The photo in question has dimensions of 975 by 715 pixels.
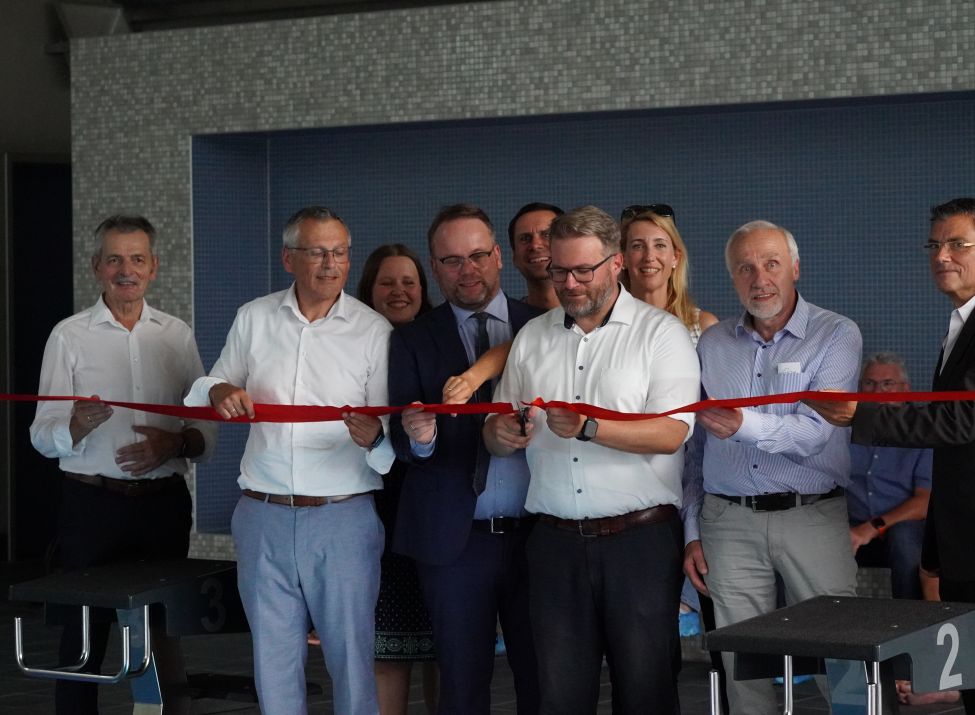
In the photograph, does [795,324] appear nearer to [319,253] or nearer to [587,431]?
[587,431]

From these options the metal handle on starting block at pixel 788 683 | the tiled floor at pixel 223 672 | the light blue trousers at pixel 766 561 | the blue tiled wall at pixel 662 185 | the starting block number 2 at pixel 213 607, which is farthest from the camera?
the blue tiled wall at pixel 662 185

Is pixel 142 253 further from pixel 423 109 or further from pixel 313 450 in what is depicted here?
pixel 423 109

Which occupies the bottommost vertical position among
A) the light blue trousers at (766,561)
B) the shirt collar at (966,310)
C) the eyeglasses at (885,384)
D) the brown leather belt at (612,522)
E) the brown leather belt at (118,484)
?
the light blue trousers at (766,561)

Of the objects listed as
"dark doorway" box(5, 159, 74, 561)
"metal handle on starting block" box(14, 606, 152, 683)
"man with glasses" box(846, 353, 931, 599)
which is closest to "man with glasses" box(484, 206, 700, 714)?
"metal handle on starting block" box(14, 606, 152, 683)

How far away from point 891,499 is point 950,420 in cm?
255

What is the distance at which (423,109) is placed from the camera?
6.87m

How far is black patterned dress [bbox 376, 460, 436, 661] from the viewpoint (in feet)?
14.6

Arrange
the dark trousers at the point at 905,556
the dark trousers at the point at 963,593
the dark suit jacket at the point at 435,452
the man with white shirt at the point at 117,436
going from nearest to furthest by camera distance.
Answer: the dark trousers at the point at 963,593 < the dark suit jacket at the point at 435,452 < the man with white shirt at the point at 117,436 < the dark trousers at the point at 905,556

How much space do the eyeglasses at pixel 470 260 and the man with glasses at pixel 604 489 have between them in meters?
0.33

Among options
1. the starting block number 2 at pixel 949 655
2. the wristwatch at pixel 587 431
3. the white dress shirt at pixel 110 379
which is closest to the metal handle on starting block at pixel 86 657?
the white dress shirt at pixel 110 379

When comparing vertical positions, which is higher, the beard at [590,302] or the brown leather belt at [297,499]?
the beard at [590,302]

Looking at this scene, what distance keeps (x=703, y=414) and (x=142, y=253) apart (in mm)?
2002

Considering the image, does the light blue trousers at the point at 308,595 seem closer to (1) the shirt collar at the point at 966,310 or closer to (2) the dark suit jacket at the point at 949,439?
(2) the dark suit jacket at the point at 949,439

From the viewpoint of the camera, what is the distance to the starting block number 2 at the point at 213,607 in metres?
4.05
